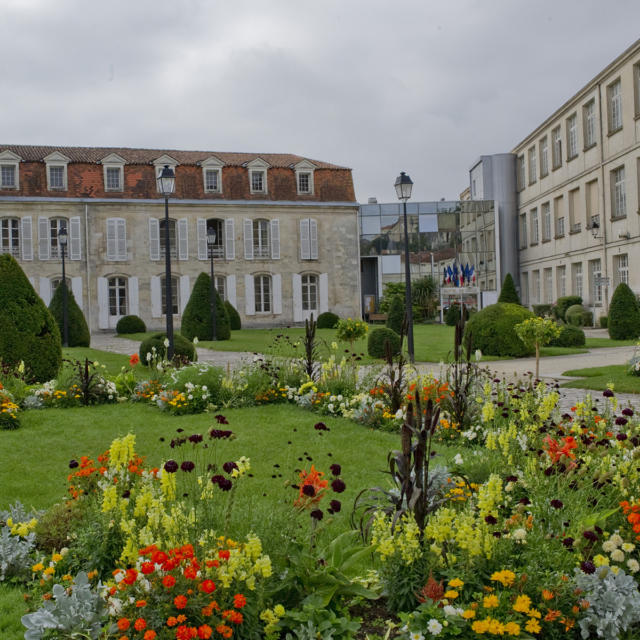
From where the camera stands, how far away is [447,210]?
3972 cm

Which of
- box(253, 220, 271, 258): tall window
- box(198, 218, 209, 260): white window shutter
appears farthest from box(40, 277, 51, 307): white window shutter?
box(253, 220, 271, 258): tall window

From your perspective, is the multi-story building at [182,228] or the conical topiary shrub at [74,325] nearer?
the conical topiary shrub at [74,325]

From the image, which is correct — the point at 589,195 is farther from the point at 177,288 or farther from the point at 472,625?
the point at 472,625

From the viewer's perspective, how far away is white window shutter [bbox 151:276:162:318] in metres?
31.3

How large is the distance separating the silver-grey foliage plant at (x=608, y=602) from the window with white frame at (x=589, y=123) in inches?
1143

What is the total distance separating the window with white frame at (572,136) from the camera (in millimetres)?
30766

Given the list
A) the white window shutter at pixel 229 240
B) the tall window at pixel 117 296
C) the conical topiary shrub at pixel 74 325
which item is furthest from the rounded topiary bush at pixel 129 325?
the conical topiary shrub at pixel 74 325

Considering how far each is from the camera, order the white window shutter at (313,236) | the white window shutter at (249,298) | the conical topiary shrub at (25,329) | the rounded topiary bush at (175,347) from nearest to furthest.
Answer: the conical topiary shrub at (25,329) → the rounded topiary bush at (175,347) → the white window shutter at (249,298) → the white window shutter at (313,236)

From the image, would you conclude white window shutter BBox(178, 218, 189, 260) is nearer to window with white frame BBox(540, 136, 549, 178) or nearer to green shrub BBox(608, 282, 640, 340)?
window with white frame BBox(540, 136, 549, 178)

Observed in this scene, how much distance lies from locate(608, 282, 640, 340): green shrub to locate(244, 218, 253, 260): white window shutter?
1751 centimetres

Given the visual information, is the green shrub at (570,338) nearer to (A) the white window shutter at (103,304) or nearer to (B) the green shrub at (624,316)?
(B) the green shrub at (624,316)

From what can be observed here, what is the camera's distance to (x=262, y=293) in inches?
1297

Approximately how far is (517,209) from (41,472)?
37106mm

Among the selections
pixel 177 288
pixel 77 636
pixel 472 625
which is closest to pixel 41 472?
pixel 77 636
